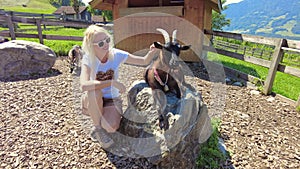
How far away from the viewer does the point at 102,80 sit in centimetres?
247

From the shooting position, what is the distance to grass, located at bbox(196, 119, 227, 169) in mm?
2352

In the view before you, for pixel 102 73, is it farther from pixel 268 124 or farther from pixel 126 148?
pixel 268 124

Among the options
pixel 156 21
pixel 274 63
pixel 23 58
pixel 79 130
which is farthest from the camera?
pixel 156 21

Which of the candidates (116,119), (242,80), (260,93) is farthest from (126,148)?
(242,80)

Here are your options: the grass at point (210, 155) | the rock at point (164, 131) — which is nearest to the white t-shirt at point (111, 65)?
the rock at point (164, 131)

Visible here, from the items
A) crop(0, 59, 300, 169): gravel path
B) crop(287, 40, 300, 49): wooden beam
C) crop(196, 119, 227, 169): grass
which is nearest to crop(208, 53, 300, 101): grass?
crop(0, 59, 300, 169): gravel path

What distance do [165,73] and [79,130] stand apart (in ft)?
5.91

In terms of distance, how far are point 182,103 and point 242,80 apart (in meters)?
4.05

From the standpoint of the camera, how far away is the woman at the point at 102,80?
7.64 ft

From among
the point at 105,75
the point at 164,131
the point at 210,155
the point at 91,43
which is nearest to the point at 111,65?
the point at 105,75

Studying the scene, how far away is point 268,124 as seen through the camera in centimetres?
342

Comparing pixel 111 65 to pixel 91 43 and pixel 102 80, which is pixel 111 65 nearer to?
pixel 102 80

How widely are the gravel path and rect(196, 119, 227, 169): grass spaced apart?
144 millimetres

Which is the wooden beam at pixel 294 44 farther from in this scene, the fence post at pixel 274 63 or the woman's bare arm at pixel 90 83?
the woman's bare arm at pixel 90 83
